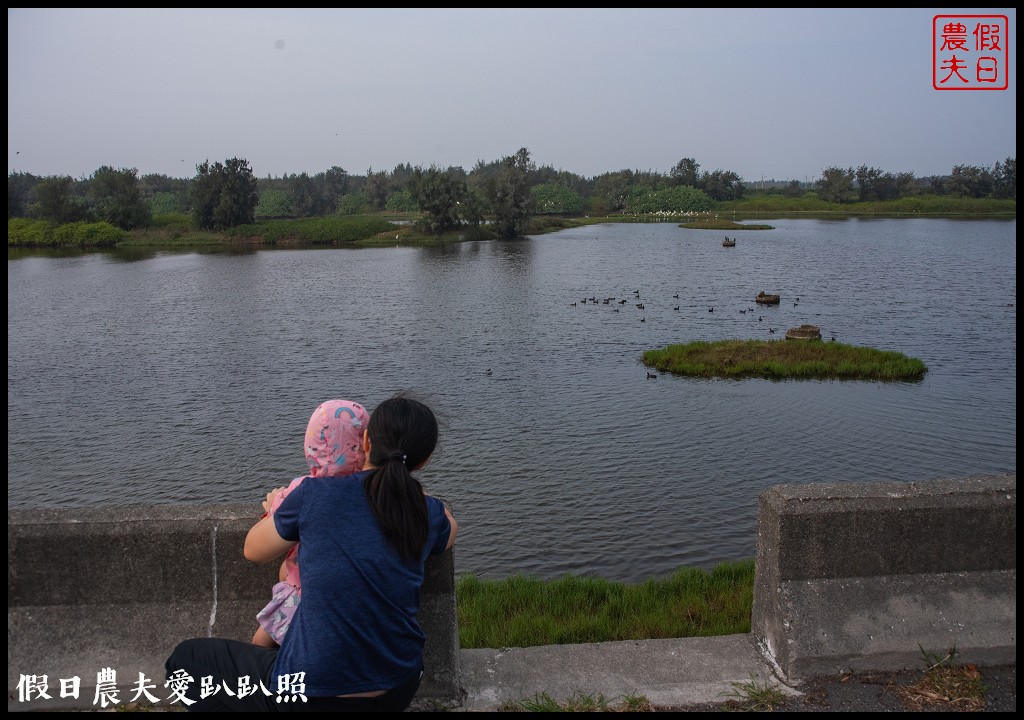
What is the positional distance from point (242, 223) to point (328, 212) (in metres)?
52.8

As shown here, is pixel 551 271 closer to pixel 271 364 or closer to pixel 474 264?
pixel 474 264

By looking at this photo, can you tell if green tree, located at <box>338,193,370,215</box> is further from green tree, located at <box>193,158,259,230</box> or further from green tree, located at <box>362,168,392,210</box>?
green tree, located at <box>193,158,259,230</box>

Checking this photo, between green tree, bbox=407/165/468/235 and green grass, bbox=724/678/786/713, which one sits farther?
green tree, bbox=407/165/468/235

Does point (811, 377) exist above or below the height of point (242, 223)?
below

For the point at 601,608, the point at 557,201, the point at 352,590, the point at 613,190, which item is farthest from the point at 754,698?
the point at 613,190

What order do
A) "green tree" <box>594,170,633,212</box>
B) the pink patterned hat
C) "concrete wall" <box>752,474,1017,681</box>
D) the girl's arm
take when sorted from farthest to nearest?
"green tree" <box>594,170,633,212</box> → "concrete wall" <box>752,474,1017,681</box> → the pink patterned hat → the girl's arm

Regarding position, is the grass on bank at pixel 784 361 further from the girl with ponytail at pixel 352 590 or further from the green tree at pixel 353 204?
the green tree at pixel 353 204

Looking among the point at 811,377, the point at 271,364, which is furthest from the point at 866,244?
the point at 271,364

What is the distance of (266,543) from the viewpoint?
3533 millimetres

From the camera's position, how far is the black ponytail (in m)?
3.36

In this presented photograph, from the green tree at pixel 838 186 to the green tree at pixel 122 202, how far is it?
105m

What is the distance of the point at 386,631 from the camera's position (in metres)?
3.36

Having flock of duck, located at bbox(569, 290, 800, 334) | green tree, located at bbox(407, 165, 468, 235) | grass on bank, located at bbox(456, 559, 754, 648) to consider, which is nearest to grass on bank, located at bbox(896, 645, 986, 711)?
grass on bank, located at bbox(456, 559, 754, 648)

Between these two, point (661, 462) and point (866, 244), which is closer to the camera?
point (661, 462)
